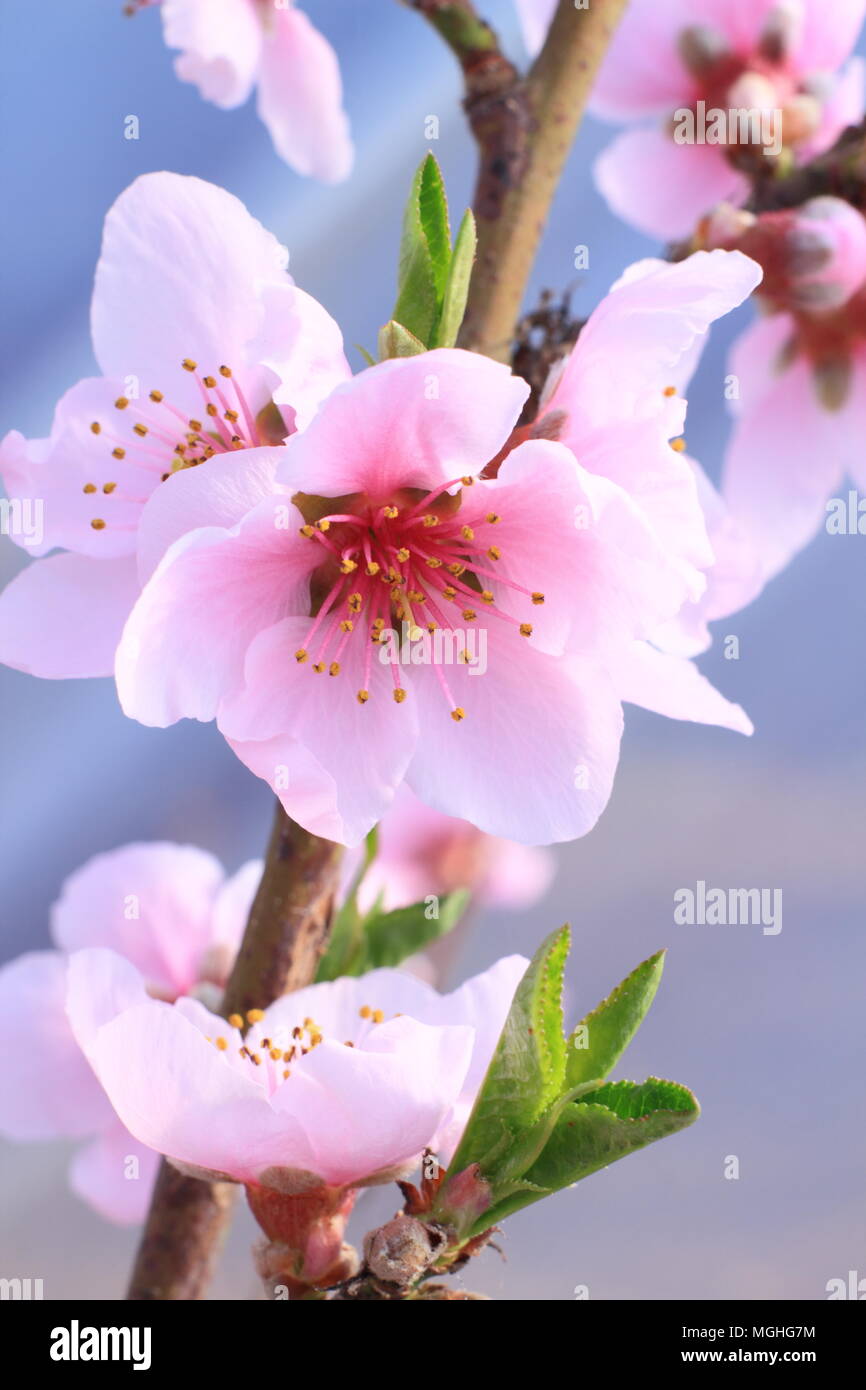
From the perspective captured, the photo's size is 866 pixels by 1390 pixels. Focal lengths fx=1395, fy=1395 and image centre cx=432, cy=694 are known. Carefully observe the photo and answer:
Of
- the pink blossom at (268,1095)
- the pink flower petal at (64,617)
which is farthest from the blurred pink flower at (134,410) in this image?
the pink blossom at (268,1095)

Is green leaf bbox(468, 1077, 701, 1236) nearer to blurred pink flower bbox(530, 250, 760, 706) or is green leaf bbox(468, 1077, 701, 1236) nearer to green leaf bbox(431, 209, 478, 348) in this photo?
blurred pink flower bbox(530, 250, 760, 706)

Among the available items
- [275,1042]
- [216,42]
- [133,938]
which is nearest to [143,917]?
[133,938]

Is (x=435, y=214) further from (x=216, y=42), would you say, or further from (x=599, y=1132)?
(x=216, y=42)

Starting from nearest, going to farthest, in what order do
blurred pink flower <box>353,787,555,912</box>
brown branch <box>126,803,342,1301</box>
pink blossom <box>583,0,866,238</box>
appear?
brown branch <box>126,803,342,1301</box> < pink blossom <box>583,0,866,238</box> < blurred pink flower <box>353,787,555,912</box>

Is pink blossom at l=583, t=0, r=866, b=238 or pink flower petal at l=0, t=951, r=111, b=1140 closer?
pink flower petal at l=0, t=951, r=111, b=1140

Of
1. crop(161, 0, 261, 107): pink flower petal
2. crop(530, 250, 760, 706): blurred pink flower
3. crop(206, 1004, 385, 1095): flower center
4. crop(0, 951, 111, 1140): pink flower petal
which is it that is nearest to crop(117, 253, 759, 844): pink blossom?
crop(530, 250, 760, 706): blurred pink flower
